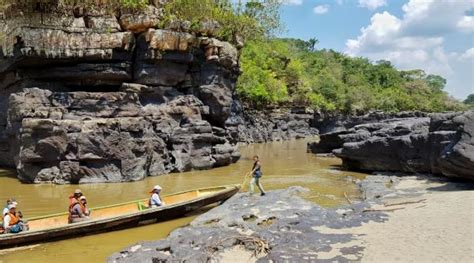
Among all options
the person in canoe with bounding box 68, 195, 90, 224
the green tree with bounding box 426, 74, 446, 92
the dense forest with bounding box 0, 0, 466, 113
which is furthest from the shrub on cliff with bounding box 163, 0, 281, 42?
the green tree with bounding box 426, 74, 446, 92

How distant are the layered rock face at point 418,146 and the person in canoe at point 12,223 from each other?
12810 mm

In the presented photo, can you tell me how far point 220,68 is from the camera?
24.7 meters

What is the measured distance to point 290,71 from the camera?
5216 cm

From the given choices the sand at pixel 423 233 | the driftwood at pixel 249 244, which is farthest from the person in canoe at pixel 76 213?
the sand at pixel 423 233

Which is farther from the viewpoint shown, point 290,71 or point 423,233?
point 290,71

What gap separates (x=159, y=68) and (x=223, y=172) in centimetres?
628

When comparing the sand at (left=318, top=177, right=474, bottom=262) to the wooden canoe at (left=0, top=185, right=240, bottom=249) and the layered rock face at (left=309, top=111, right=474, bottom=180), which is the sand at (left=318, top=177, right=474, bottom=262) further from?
the wooden canoe at (left=0, top=185, right=240, bottom=249)

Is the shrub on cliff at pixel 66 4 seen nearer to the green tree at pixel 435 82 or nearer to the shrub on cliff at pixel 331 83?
the shrub on cliff at pixel 331 83

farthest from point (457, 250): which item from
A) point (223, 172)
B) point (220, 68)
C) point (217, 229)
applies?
point (220, 68)

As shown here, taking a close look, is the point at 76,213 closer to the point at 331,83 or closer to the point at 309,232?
the point at 309,232

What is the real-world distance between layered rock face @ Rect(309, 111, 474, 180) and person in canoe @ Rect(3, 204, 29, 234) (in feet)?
42.0

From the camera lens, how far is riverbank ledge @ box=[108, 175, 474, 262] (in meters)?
8.09

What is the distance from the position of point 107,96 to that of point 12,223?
1044cm

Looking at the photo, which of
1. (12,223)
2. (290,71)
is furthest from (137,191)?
(290,71)
